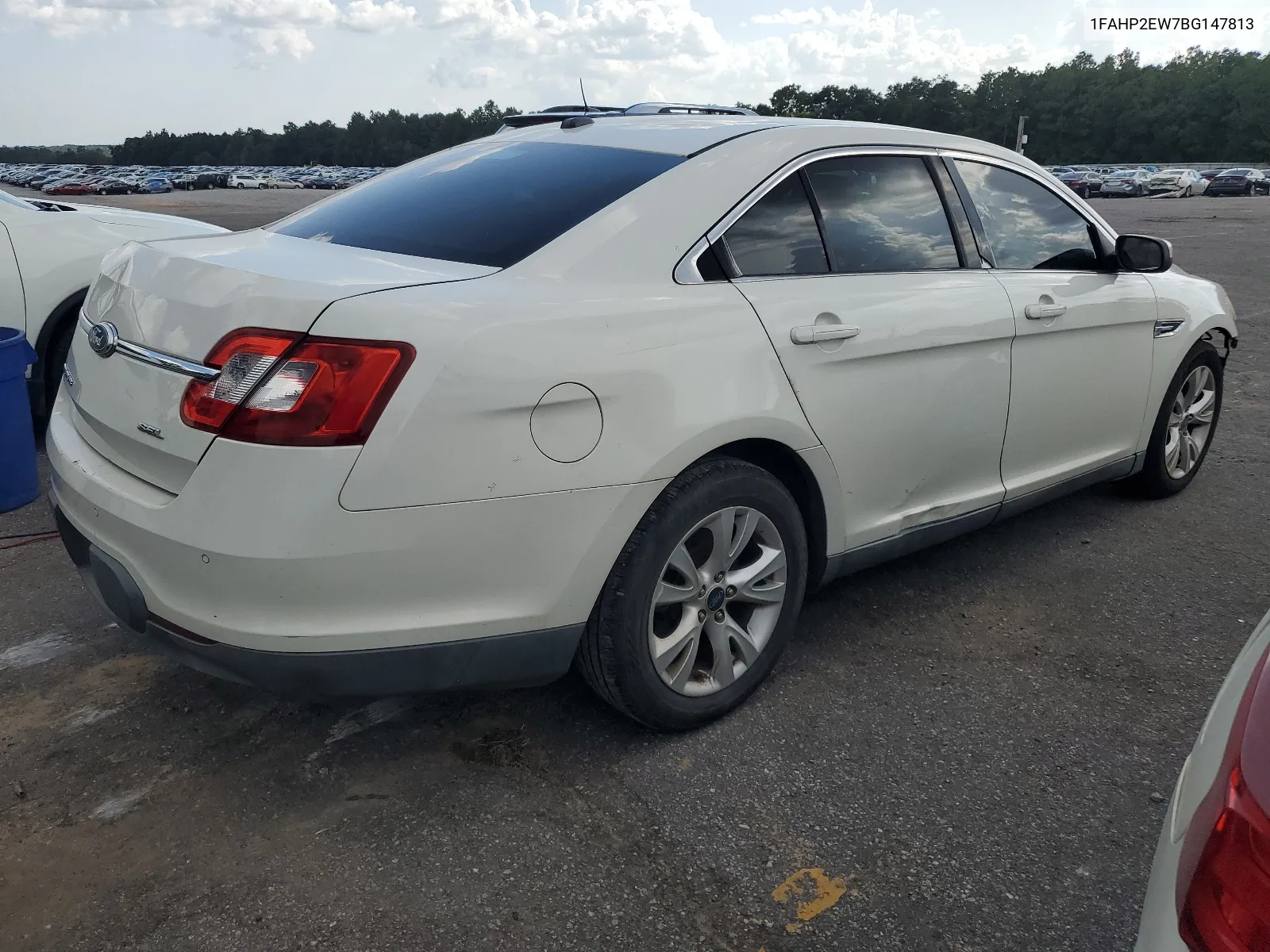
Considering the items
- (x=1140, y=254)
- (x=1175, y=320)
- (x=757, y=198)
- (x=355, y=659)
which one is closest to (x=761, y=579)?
(x=757, y=198)

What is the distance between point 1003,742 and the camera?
113 inches

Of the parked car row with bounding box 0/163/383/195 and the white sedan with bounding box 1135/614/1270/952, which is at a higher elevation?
the parked car row with bounding box 0/163/383/195

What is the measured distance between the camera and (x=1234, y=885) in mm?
1145

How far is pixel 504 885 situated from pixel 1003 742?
142 centimetres

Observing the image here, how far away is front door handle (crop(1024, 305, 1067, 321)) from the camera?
3.67m

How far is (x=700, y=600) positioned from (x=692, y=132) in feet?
4.63

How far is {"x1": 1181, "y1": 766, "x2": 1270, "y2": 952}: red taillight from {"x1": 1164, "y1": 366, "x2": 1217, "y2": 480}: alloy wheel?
154 inches

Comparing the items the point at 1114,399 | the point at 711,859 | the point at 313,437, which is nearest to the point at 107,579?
the point at 313,437

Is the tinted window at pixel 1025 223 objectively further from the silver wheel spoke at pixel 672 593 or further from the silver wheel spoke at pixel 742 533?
the silver wheel spoke at pixel 672 593

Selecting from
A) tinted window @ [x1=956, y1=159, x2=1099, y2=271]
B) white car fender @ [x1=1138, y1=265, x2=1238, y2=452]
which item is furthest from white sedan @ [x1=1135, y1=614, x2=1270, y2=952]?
white car fender @ [x1=1138, y1=265, x2=1238, y2=452]

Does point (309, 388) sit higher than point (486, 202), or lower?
lower

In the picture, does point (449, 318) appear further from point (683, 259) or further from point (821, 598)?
point (821, 598)

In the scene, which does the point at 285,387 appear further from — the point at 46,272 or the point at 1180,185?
the point at 1180,185

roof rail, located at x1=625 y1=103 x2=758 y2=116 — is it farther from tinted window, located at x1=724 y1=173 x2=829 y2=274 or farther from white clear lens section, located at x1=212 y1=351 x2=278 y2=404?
white clear lens section, located at x1=212 y1=351 x2=278 y2=404
